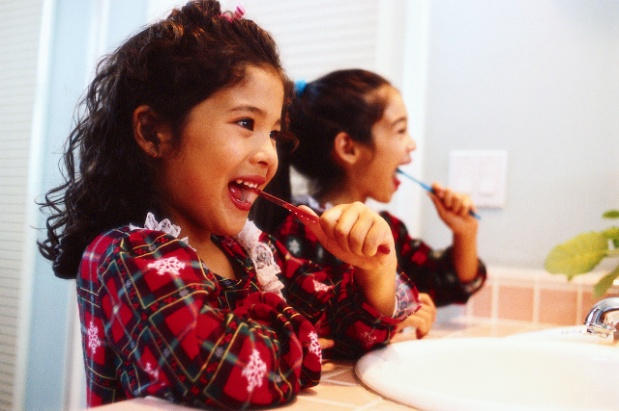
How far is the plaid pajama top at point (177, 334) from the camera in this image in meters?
0.54

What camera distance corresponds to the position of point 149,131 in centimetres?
73

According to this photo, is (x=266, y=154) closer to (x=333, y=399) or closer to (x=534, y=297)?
(x=333, y=399)

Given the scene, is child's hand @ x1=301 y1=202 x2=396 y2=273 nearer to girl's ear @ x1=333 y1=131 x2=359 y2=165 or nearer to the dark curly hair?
the dark curly hair

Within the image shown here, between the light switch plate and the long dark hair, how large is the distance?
0.29m

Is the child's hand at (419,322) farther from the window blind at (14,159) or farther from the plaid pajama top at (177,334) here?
the window blind at (14,159)

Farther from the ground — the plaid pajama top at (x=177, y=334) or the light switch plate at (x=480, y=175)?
the light switch plate at (x=480, y=175)

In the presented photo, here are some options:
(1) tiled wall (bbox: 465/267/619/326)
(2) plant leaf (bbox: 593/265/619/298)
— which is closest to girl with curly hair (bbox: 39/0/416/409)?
(2) plant leaf (bbox: 593/265/619/298)

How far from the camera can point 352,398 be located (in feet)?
2.06

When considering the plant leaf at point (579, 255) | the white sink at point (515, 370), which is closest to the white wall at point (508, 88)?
the plant leaf at point (579, 255)

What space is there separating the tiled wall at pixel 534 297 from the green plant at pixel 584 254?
17 cm

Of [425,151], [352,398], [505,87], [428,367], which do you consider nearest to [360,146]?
[425,151]

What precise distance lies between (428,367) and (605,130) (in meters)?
0.75

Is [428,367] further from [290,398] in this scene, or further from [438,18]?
[438,18]

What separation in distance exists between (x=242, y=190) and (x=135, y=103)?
0.16 meters
